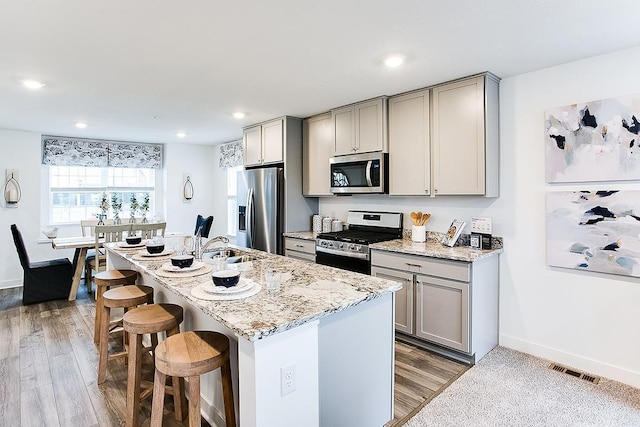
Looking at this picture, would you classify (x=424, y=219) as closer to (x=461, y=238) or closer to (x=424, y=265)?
(x=461, y=238)

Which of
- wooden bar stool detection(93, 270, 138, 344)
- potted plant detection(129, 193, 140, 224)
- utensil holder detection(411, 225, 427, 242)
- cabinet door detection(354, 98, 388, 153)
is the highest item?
cabinet door detection(354, 98, 388, 153)

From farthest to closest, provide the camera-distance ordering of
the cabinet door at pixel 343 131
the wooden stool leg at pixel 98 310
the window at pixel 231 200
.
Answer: the window at pixel 231 200 → the cabinet door at pixel 343 131 → the wooden stool leg at pixel 98 310

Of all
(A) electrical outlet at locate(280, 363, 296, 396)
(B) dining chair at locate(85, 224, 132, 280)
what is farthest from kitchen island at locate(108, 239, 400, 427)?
(B) dining chair at locate(85, 224, 132, 280)

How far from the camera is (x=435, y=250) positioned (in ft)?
9.84

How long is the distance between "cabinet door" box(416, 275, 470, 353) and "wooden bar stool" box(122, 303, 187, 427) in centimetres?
193

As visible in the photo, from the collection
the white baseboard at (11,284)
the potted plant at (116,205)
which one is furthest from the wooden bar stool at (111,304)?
the white baseboard at (11,284)

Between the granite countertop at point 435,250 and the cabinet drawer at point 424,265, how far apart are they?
0.05m

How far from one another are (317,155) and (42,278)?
379cm

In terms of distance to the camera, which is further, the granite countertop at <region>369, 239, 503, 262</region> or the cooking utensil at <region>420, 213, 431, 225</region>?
the cooking utensil at <region>420, 213, 431, 225</region>

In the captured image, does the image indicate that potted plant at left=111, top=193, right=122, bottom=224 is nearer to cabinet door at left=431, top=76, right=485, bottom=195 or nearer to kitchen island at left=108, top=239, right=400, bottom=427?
kitchen island at left=108, top=239, right=400, bottom=427

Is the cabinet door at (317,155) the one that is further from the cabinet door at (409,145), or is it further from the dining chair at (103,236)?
the dining chair at (103,236)

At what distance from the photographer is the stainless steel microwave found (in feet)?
11.7

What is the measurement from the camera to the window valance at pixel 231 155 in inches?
246

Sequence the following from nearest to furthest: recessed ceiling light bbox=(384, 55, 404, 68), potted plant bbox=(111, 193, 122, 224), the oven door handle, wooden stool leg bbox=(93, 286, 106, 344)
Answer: recessed ceiling light bbox=(384, 55, 404, 68) < wooden stool leg bbox=(93, 286, 106, 344) < the oven door handle < potted plant bbox=(111, 193, 122, 224)
